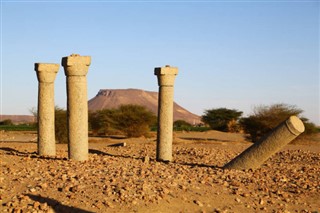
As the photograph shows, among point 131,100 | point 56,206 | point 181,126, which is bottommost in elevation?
point 56,206

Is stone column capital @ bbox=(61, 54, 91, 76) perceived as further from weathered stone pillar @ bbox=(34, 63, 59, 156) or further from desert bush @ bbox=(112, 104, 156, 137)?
desert bush @ bbox=(112, 104, 156, 137)

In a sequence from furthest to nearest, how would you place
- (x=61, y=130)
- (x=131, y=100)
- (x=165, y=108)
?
(x=131, y=100) → (x=61, y=130) → (x=165, y=108)

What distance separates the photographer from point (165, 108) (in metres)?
15.0

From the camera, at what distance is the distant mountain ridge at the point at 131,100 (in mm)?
138000

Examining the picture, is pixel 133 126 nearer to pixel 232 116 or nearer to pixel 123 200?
pixel 232 116

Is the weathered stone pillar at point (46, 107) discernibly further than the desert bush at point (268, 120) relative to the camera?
No

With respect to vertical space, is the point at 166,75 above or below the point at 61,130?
above

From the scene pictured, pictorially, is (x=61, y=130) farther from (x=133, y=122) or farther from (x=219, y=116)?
(x=219, y=116)

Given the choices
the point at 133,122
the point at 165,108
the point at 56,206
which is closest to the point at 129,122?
the point at 133,122

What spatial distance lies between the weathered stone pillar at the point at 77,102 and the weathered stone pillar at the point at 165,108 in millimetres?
2655

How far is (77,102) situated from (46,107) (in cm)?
229

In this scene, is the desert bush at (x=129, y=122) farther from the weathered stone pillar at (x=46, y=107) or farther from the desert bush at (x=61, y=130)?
the weathered stone pillar at (x=46, y=107)

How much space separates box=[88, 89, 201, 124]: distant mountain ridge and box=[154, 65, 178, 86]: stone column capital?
12094 cm

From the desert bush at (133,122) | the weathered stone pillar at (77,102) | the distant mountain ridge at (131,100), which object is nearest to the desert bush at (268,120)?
the desert bush at (133,122)
